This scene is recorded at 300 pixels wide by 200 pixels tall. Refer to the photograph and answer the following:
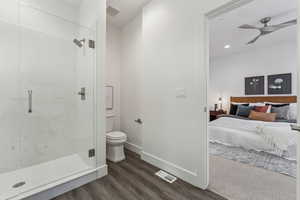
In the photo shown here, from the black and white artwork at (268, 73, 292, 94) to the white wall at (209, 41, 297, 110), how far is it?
0.09 meters

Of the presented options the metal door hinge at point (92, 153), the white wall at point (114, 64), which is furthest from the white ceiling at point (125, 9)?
the metal door hinge at point (92, 153)

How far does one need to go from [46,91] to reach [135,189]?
6.29 feet

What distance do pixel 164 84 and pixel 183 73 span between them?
1.18ft

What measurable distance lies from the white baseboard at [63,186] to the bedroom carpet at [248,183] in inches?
56.3

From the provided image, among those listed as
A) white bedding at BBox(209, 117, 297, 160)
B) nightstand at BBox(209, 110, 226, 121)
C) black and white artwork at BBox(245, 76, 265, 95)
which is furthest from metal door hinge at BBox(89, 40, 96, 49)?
black and white artwork at BBox(245, 76, 265, 95)

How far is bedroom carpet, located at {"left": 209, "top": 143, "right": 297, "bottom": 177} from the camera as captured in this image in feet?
6.54

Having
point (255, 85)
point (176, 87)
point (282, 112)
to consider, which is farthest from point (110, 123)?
point (255, 85)

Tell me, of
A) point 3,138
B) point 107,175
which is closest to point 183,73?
point 107,175

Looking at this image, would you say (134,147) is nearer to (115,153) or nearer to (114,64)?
(115,153)

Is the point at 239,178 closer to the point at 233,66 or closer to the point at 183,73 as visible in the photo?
the point at 183,73

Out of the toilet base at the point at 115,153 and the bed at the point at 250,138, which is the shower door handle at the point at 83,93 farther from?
the bed at the point at 250,138

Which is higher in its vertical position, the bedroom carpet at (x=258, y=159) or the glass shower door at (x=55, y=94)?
the glass shower door at (x=55, y=94)

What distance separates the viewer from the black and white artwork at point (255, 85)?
4203 mm

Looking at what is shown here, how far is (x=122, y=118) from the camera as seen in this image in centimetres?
304
